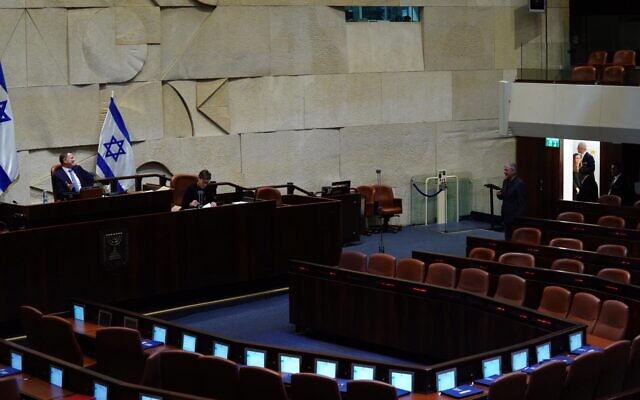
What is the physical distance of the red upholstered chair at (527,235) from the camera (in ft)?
50.9

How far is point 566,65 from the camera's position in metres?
21.1

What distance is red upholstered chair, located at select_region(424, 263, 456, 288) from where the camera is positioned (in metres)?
13.1

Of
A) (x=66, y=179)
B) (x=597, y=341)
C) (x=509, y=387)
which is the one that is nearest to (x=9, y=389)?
(x=509, y=387)

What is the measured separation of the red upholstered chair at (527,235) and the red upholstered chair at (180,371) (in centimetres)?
740

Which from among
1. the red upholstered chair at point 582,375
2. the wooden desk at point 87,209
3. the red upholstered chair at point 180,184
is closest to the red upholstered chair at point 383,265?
the wooden desk at point 87,209

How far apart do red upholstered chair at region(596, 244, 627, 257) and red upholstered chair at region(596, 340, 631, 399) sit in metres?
4.97

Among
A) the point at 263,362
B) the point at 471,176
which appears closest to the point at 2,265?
the point at 263,362

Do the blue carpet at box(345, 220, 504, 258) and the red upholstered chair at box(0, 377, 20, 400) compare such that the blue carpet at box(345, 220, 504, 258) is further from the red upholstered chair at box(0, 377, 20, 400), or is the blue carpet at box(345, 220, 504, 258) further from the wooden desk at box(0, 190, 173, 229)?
the red upholstered chair at box(0, 377, 20, 400)

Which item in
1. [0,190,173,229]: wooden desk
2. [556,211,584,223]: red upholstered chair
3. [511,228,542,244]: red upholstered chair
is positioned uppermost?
[0,190,173,229]: wooden desk

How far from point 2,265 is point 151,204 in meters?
2.36

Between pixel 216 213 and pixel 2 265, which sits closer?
pixel 2 265

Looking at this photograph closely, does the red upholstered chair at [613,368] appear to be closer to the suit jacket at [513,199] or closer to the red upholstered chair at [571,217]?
the suit jacket at [513,199]

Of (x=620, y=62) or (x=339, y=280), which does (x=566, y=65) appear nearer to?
(x=620, y=62)

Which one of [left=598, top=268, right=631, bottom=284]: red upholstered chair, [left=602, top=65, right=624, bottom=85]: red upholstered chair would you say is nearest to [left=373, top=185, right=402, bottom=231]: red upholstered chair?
[left=602, top=65, right=624, bottom=85]: red upholstered chair
